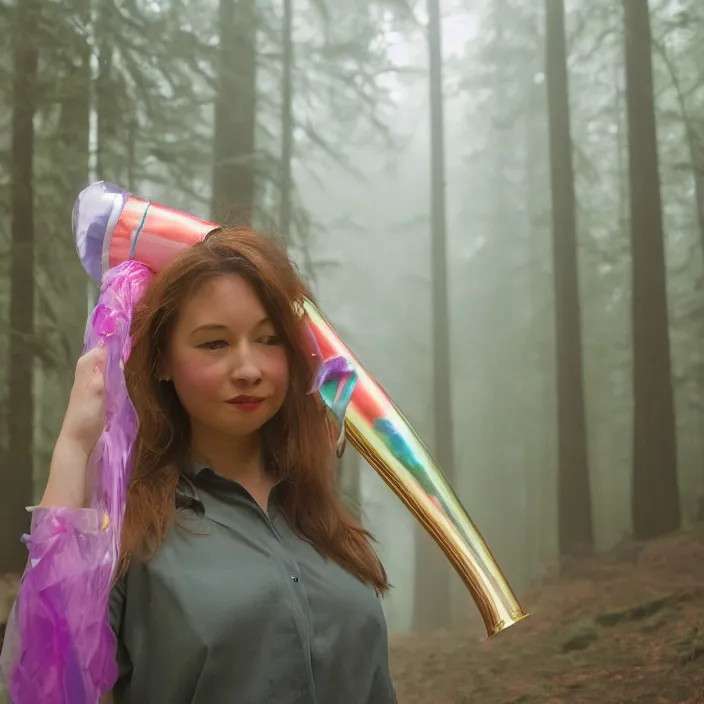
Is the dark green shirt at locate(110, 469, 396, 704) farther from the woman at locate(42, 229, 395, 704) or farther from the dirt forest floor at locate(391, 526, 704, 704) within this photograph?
the dirt forest floor at locate(391, 526, 704, 704)

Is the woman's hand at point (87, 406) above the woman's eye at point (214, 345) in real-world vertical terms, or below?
below

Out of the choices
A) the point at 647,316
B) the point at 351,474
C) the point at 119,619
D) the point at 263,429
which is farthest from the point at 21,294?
the point at 647,316

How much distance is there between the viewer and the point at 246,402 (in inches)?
36.5

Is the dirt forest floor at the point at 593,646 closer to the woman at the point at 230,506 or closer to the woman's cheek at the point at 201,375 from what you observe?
the woman at the point at 230,506

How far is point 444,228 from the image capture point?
2.25 meters

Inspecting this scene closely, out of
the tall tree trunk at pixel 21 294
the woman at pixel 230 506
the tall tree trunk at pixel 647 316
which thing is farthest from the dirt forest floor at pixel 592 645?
the woman at pixel 230 506

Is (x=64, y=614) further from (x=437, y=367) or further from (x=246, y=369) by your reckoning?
(x=437, y=367)

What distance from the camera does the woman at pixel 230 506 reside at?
807 mm

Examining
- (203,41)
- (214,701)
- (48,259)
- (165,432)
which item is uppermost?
(203,41)

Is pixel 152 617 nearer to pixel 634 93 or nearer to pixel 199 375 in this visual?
pixel 199 375

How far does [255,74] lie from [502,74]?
0.75m

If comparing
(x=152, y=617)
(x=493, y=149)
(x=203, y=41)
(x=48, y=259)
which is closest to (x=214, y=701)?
(x=152, y=617)

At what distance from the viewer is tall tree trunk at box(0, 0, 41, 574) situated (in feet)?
6.66

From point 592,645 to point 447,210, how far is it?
1.29 meters
